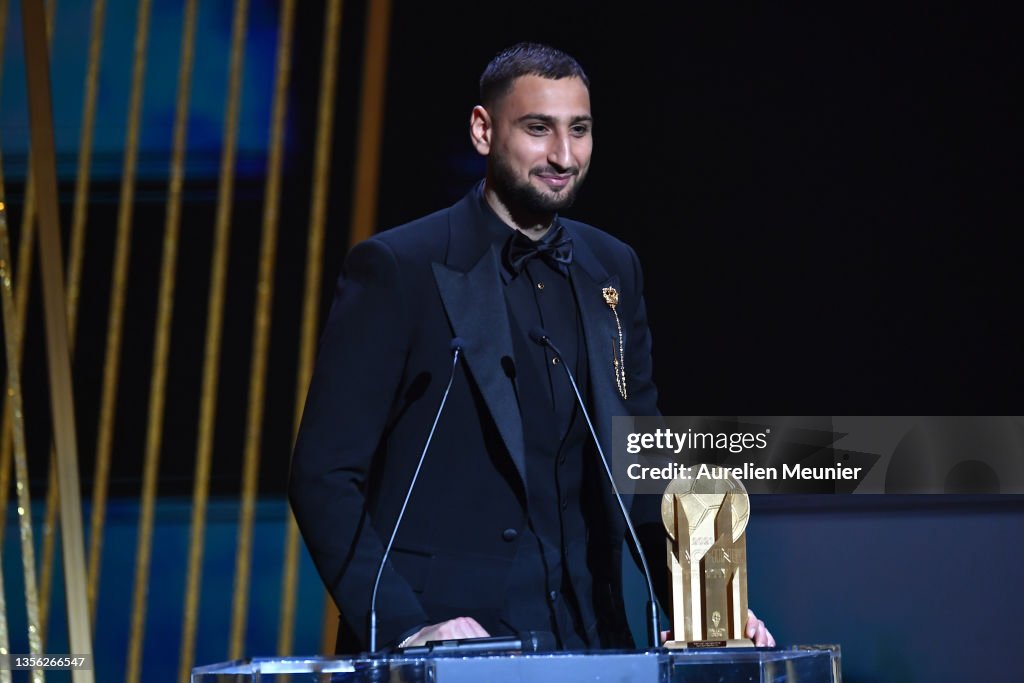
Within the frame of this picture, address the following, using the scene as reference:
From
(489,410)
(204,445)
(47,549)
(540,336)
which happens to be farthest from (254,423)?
(540,336)

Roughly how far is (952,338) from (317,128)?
4.81 ft

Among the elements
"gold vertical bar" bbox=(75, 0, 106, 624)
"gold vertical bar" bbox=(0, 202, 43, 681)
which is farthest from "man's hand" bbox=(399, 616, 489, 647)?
"gold vertical bar" bbox=(75, 0, 106, 624)

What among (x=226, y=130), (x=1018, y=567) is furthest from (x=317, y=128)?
(x=1018, y=567)

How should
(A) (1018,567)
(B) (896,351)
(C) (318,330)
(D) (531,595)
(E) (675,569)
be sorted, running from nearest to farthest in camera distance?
(E) (675,569), (D) (531,595), (A) (1018,567), (B) (896,351), (C) (318,330)

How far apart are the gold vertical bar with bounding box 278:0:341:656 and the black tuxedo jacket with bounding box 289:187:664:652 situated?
40.6 inches

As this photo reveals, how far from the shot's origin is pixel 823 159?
2832 mm

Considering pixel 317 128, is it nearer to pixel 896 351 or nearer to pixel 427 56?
pixel 427 56

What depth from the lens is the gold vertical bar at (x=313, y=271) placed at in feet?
10.0

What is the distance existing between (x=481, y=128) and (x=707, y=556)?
856 mm

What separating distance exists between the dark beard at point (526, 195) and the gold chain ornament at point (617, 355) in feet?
0.51

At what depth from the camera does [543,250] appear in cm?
210

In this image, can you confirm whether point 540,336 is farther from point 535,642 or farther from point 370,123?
point 370,123

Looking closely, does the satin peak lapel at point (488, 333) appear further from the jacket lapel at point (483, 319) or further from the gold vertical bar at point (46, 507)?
the gold vertical bar at point (46, 507)

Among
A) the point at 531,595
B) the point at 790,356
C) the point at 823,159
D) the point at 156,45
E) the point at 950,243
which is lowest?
the point at 531,595
